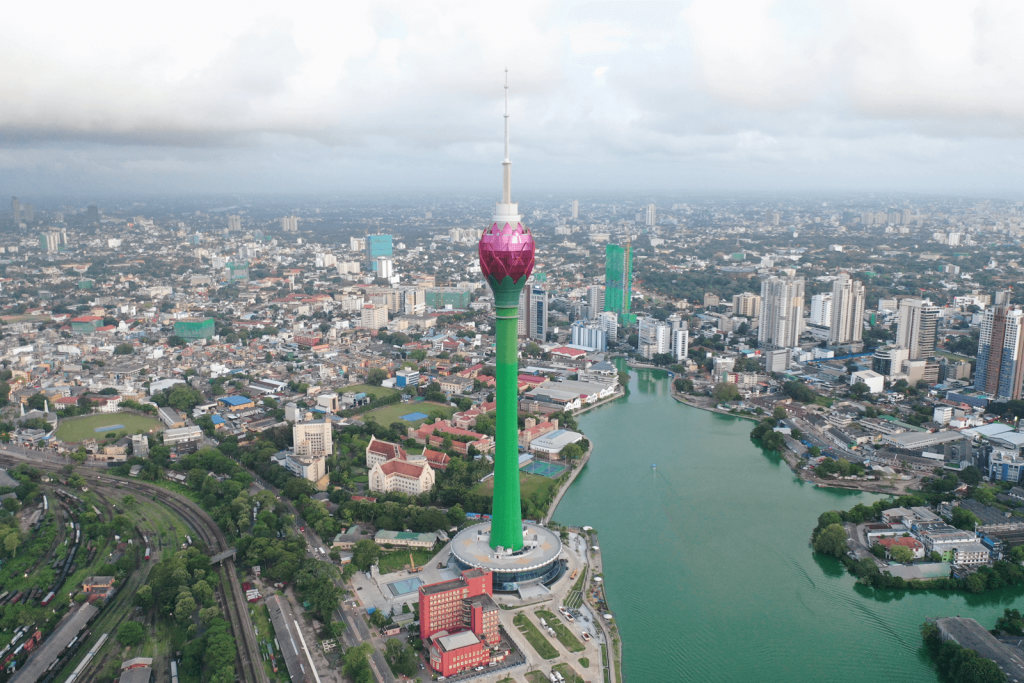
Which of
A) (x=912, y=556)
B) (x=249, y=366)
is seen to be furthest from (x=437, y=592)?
(x=249, y=366)

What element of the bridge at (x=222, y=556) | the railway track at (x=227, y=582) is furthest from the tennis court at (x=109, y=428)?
the bridge at (x=222, y=556)

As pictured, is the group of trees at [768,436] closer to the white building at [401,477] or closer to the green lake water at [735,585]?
the green lake water at [735,585]

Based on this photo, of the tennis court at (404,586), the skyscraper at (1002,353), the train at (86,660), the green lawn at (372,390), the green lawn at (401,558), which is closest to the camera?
the train at (86,660)

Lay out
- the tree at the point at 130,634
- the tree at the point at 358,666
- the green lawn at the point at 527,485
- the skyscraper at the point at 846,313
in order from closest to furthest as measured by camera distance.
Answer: the tree at the point at 358,666, the tree at the point at 130,634, the green lawn at the point at 527,485, the skyscraper at the point at 846,313

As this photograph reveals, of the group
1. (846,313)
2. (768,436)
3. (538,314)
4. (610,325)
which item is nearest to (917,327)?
(846,313)

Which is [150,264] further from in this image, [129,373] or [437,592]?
[437,592]

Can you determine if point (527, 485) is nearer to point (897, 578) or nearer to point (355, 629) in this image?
point (355, 629)
